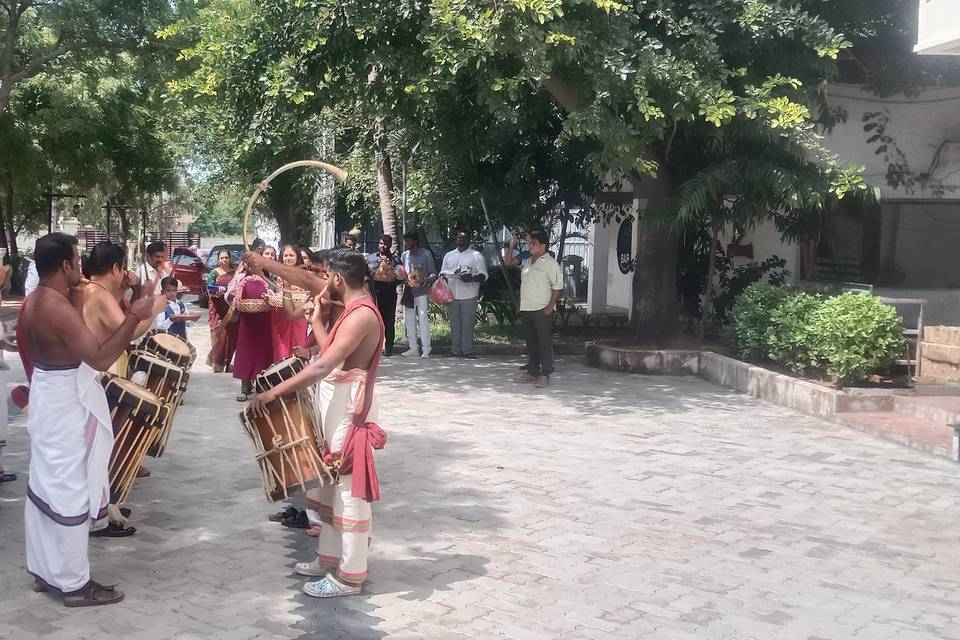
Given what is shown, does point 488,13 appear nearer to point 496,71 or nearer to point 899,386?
point 496,71

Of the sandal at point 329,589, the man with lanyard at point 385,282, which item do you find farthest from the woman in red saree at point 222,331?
the sandal at point 329,589

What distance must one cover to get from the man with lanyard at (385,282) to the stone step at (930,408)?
6588 mm

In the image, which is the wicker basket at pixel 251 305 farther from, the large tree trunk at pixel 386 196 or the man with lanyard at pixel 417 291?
the large tree trunk at pixel 386 196

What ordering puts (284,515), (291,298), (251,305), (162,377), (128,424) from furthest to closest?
(251,305) < (291,298) < (284,515) < (162,377) < (128,424)

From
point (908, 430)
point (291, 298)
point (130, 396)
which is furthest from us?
point (908, 430)

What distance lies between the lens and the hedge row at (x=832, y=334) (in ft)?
32.9

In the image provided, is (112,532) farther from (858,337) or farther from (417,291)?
Result: (417,291)

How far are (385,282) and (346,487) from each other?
8724mm

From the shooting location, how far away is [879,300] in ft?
34.3

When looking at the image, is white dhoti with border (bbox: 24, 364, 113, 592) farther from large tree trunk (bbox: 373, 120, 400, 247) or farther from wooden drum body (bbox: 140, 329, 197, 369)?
large tree trunk (bbox: 373, 120, 400, 247)

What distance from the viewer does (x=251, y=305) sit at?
880 cm

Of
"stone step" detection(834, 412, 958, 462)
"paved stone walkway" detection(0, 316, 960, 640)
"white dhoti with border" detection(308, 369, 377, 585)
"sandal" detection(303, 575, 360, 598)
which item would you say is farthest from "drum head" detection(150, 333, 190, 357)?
"stone step" detection(834, 412, 958, 462)

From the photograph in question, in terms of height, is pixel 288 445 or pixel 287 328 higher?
pixel 287 328

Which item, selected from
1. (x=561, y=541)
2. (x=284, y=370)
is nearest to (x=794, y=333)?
(x=561, y=541)
